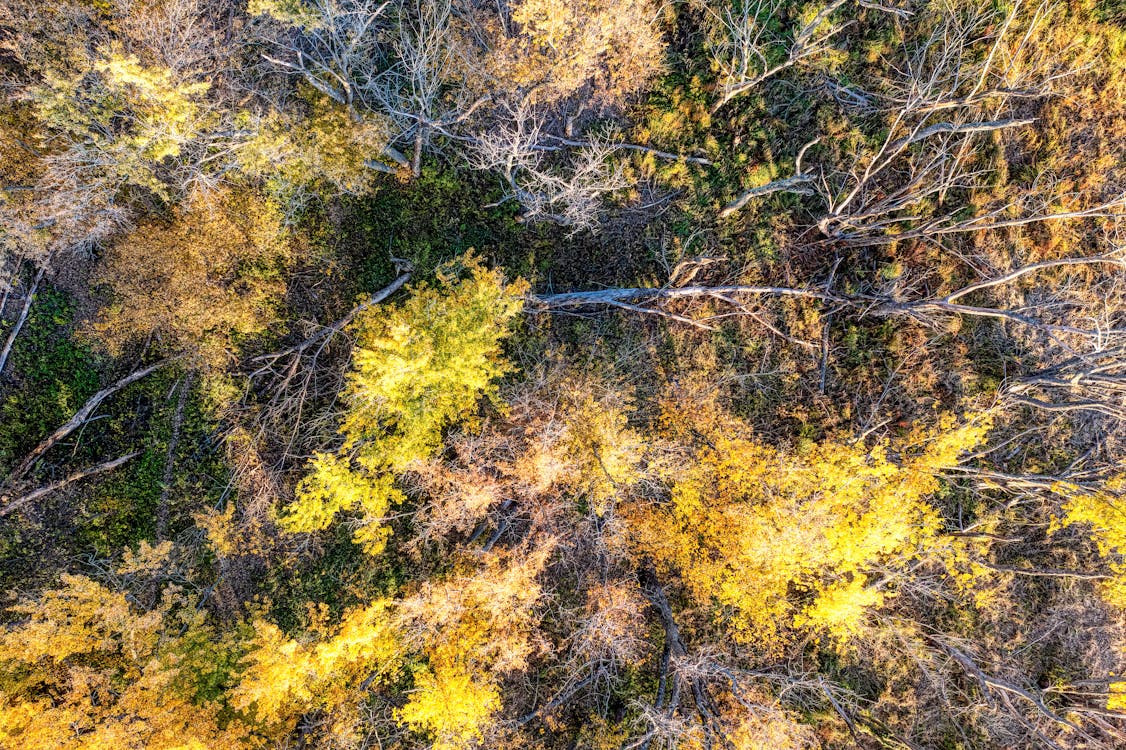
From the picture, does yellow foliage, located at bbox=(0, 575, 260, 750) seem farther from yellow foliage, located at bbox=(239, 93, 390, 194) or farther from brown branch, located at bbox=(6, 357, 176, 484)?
yellow foliage, located at bbox=(239, 93, 390, 194)

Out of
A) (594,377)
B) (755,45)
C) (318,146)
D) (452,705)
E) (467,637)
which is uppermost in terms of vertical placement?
(318,146)

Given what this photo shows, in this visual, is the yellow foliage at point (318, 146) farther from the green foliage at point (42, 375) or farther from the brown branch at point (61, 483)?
the brown branch at point (61, 483)

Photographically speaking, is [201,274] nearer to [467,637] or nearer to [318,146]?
[318,146]

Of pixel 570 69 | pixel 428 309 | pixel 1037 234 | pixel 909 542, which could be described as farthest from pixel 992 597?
pixel 570 69

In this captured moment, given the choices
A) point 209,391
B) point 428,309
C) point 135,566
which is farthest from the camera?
point 209,391

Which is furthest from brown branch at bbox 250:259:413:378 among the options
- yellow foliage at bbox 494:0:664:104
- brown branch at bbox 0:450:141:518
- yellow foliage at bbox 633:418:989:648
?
yellow foliage at bbox 633:418:989:648

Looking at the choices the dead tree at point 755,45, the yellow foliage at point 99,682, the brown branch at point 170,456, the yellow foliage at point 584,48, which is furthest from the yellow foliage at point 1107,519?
the brown branch at point 170,456

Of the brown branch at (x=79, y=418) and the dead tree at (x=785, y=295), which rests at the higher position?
the brown branch at (x=79, y=418)

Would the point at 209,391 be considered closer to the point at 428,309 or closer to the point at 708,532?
the point at 428,309

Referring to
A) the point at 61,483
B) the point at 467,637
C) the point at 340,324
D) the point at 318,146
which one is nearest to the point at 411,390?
the point at 340,324
